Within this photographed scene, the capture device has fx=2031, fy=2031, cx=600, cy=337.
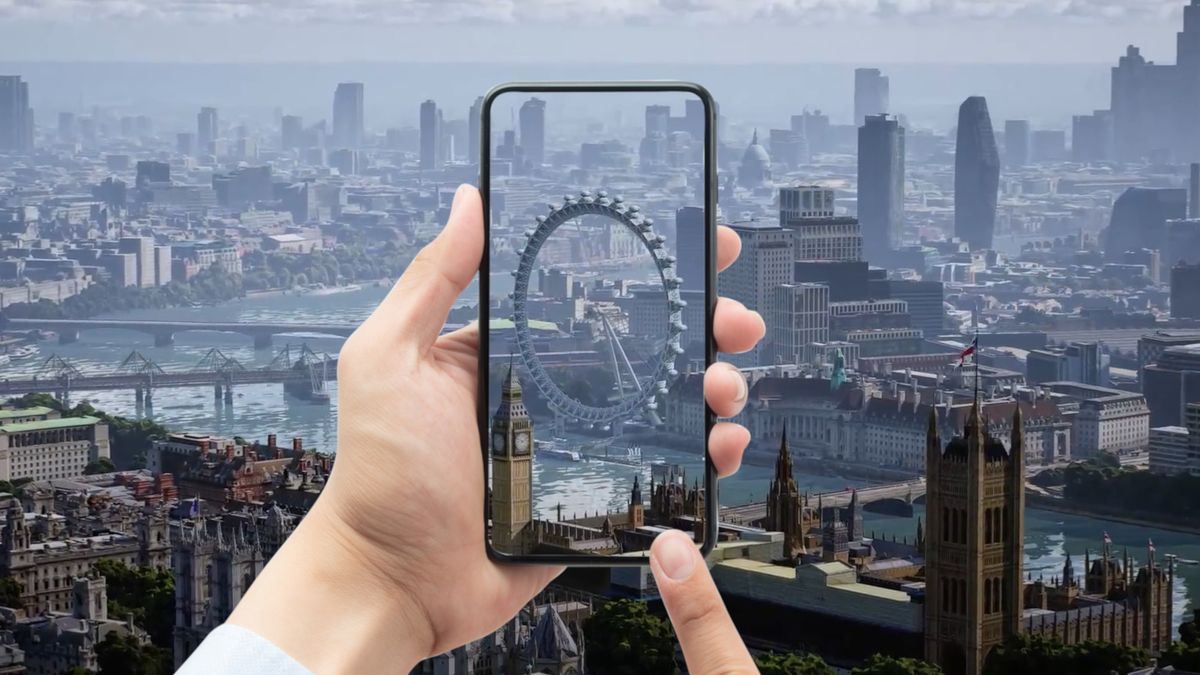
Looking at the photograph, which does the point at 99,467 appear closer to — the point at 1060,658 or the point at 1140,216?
the point at 1060,658

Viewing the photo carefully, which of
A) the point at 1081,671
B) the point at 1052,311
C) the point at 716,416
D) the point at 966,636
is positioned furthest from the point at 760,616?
the point at 1052,311

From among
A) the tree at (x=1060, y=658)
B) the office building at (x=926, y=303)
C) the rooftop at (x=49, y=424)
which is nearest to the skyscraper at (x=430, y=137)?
the office building at (x=926, y=303)

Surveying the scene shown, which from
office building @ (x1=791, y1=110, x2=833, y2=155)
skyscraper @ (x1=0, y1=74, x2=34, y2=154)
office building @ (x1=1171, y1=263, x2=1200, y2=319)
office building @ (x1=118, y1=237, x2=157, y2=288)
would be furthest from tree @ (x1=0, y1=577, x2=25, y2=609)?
office building @ (x1=791, y1=110, x2=833, y2=155)

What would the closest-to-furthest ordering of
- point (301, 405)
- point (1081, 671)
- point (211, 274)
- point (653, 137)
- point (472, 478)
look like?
point (472, 478)
point (653, 137)
point (1081, 671)
point (301, 405)
point (211, 274)

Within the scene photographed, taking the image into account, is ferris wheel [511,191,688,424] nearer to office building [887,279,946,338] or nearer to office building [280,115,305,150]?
office building [887,279,946,338]

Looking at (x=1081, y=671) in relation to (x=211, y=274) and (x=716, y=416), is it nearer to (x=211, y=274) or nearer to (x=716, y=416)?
(x=716, y=416)

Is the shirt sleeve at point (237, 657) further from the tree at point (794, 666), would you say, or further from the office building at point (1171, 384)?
Result: the office building at point (1171, 384)
